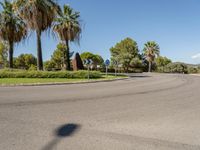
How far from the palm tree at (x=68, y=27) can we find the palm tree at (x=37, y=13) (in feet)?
21.1

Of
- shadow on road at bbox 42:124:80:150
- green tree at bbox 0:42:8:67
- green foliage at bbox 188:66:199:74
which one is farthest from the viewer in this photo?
green foliage at bbox 188:66:199:74

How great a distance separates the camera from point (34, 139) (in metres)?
4.84

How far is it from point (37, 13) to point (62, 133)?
85.9 ft

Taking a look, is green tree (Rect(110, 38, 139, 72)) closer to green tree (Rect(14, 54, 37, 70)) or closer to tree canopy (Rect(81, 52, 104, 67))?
tree canopy (Rect(81, 52, 104, 67))

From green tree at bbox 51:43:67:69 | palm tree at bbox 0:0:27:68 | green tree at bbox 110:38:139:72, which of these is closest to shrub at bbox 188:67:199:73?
green tree at bbox 110:38:139:72

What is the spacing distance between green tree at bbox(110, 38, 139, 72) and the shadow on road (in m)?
67.6

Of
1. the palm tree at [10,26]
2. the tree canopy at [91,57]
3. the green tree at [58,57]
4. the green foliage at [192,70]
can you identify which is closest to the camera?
the palm tree at [10,26]

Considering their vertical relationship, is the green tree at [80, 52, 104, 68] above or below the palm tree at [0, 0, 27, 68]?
below

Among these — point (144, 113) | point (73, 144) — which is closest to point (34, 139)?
point (73, 144)

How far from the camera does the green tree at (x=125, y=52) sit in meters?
74.6

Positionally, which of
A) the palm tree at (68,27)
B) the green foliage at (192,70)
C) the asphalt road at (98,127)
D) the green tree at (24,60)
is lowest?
the green foliage at (192,70)

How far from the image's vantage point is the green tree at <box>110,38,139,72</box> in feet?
245

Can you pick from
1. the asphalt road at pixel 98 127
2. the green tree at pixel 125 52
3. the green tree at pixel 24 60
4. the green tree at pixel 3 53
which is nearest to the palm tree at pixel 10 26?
the green tree at pixel 3 53

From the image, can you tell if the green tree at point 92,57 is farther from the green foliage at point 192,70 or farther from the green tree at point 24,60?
the green foliage at point 192,70
